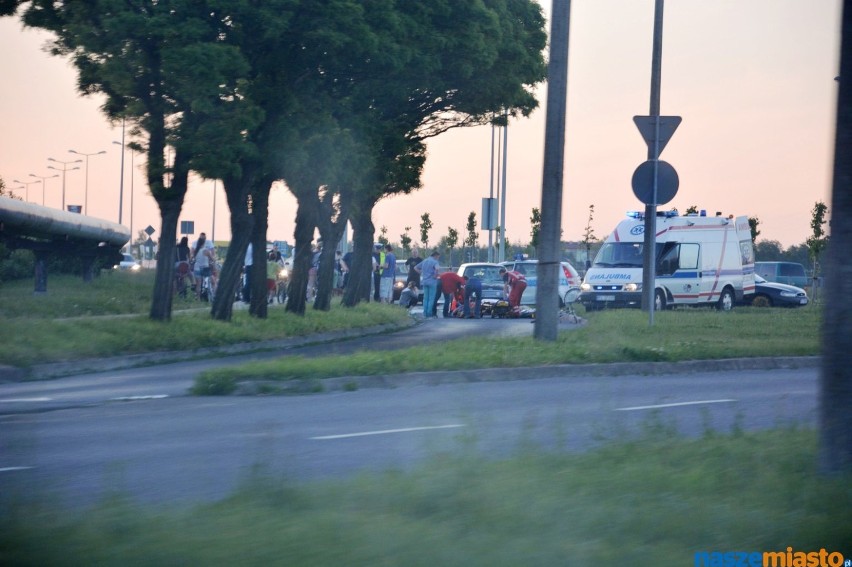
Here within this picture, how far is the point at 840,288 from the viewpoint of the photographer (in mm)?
6824

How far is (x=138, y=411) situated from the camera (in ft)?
38.8

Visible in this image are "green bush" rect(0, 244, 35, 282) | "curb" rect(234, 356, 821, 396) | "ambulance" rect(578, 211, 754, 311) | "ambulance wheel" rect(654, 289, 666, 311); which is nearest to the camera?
"curb" rect(234, 356, 821, 396)

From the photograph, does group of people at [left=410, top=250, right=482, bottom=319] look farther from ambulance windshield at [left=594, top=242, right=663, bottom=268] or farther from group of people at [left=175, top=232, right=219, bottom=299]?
group of people at [left=175, top=232, right=219, bottom=299]

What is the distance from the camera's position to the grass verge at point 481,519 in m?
4.79

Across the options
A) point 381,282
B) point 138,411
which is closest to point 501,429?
point 138,411

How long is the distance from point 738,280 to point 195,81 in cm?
2003

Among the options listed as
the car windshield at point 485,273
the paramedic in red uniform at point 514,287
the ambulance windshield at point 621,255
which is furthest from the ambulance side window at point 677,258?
the car windshield at point 485,273

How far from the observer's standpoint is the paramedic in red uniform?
3309cm

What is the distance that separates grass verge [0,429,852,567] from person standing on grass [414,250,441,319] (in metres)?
26.1

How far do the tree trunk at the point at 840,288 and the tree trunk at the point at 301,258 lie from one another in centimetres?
2071

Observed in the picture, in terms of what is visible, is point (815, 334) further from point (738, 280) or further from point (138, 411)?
point (138, 411)

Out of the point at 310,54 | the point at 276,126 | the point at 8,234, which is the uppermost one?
the point at 310,54

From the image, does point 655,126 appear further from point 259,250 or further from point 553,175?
point 259,250

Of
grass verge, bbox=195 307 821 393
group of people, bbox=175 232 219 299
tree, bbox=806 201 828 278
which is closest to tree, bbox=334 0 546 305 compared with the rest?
group of people, bbox=175 232 219 299
